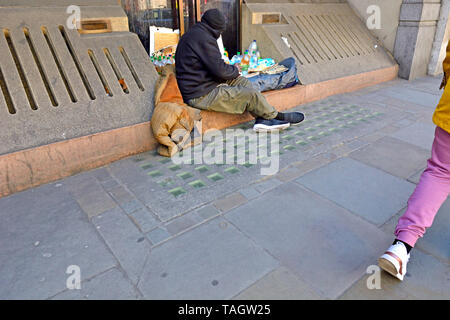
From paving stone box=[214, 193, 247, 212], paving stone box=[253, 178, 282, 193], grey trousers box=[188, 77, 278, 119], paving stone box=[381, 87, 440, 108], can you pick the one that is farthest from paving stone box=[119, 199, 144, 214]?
paving stone box=[381, 87, 440, 108]

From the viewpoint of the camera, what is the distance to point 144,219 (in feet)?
8.09

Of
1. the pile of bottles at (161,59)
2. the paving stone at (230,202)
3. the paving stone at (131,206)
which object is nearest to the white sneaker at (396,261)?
the paving stone at (230,202)

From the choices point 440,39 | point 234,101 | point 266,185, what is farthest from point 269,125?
point 440,39

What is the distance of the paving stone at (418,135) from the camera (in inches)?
149

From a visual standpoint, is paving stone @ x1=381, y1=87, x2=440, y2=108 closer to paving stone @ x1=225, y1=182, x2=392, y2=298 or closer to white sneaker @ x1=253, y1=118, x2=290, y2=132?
white sneaker @ x1=253, y1=118, x2=290, y2=132

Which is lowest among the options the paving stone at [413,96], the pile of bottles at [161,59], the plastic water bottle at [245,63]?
the paving stone at [413,96]

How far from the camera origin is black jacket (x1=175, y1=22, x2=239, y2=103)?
3.58 m

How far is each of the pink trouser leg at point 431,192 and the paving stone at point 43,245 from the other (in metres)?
1.82

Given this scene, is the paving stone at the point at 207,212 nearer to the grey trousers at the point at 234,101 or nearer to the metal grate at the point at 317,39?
the grey trousers at the point at 234,101

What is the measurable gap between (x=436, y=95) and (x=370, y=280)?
16.9 ft

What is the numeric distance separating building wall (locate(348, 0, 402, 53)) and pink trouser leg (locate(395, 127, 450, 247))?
6.11 m

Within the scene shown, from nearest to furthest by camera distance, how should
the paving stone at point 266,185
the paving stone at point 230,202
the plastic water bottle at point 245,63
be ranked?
the paving stone at point 230,202
the paving stone at point 266,185
the plastic water bottle at point 245,63

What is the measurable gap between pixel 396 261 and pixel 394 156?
75.9 inches
